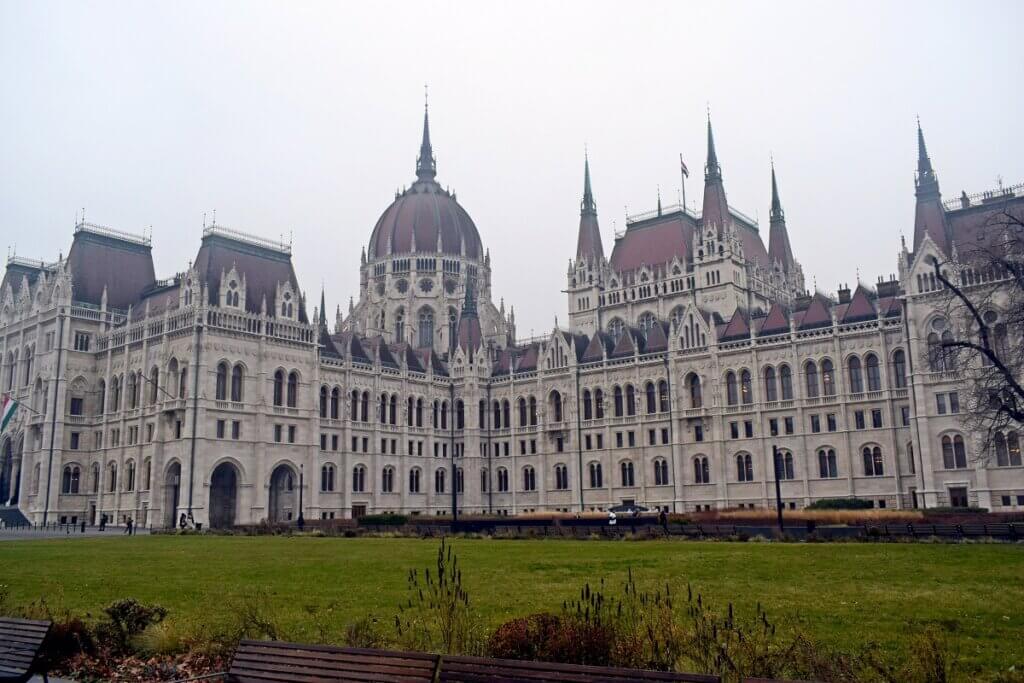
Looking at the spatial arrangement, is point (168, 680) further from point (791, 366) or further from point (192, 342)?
point (791, 366)

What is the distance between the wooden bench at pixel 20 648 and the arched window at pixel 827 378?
63157 millimetres

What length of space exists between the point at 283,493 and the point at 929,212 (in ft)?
176

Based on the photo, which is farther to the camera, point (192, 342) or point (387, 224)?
point (387, 224)

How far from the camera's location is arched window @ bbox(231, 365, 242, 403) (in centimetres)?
6850

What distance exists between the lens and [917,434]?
59188mm

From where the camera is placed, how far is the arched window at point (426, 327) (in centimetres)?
10194

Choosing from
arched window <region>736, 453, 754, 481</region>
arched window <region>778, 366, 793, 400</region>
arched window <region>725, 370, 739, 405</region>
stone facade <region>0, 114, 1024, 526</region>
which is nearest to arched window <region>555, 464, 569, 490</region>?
stone facade <region>0, 114, 1024, 526</region>

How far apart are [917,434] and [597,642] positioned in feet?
179

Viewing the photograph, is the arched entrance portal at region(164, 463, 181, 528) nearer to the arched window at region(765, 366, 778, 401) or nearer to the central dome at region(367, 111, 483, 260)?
the central dome at region(367, 111, 483, 260)

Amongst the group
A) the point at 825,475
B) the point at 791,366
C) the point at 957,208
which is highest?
the point at 957,208

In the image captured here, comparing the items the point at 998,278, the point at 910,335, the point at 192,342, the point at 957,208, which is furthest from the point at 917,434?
the point at 192,342

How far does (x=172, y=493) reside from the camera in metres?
66.8

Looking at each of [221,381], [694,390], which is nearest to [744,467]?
[694,390]

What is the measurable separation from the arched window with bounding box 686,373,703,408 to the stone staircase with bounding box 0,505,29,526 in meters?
53.6
